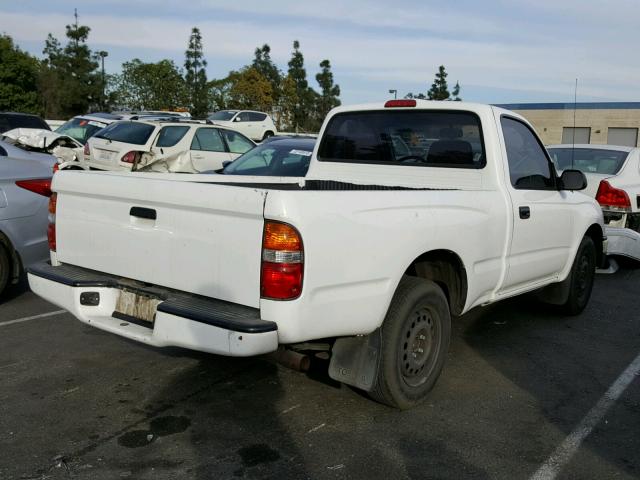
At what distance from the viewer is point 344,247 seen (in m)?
3.29

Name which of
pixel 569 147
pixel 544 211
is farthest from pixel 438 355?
pixel 569 147

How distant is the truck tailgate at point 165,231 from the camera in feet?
10.5

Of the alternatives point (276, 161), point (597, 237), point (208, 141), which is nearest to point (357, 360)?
point (597, 237)

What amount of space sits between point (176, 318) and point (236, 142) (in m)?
11.5

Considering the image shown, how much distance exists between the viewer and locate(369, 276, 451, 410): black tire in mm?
3721

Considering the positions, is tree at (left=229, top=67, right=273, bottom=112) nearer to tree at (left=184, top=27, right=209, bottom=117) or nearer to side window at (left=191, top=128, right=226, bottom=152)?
tree at (left=184, top=27, right=209, bottom=117)

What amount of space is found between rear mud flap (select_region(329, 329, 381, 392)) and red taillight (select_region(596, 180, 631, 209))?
571cm

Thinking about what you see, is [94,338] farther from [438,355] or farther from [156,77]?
[156,77]

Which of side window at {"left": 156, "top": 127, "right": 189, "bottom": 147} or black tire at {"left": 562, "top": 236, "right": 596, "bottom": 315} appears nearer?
black tire at {"left": 562, "top": 236, "right": 596, "bottom": 315}

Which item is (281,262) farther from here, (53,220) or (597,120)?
(597,120)

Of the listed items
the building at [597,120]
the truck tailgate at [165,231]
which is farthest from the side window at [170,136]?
the building at [597,120]

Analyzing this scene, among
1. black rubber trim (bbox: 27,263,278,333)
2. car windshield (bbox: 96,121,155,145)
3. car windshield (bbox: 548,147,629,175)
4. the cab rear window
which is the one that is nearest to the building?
car windshield (bbox: 96,121,155,145)

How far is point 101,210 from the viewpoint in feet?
12.7

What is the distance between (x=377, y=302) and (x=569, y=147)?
286 inches
